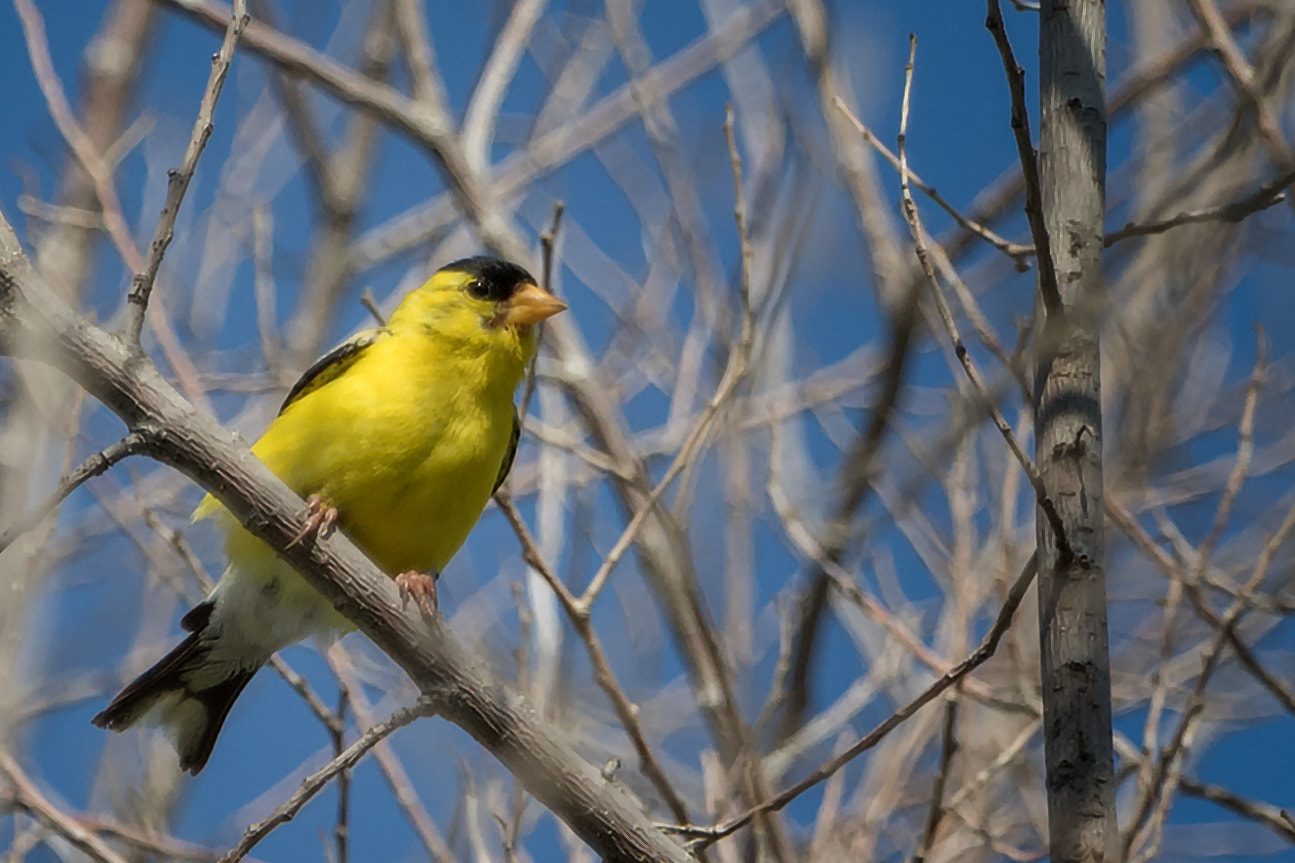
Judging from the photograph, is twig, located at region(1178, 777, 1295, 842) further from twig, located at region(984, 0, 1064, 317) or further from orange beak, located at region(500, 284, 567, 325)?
orange beak, located at region(500, 284, 567, 325)

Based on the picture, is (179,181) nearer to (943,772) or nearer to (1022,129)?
(1022,129)

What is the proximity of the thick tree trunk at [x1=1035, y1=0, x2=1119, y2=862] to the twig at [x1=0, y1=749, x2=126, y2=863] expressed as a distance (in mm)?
2115

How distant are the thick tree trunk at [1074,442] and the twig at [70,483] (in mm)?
1806

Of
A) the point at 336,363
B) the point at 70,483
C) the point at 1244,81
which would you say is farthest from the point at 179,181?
the point at 1244,81

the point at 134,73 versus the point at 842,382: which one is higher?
the point at 134,73

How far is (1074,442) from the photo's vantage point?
2.58m

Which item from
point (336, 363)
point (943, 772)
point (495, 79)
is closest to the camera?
point (943, 772)


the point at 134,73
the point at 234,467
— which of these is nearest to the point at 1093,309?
the point at 234,467

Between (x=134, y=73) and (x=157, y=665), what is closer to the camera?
(x=157, y=665)

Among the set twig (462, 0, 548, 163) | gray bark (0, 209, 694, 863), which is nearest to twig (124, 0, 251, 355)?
gray bark (0, 209, 694, 863)

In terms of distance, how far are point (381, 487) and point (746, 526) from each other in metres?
1.75

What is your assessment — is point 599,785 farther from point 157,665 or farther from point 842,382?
point 842,382

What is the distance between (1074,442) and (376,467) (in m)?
2.23

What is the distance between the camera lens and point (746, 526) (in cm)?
531
